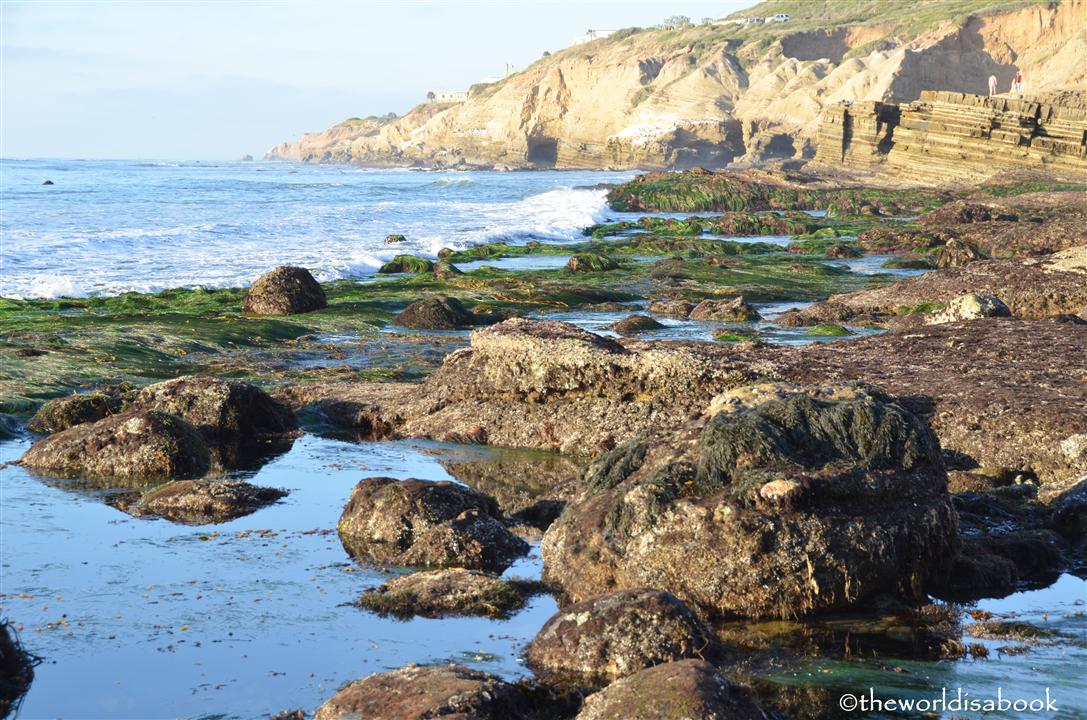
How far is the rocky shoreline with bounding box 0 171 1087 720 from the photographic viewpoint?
22.9 feet

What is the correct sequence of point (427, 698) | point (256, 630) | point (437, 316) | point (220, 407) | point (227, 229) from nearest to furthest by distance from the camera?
point (427, 698)
point (256, 630)
point (220, 407)
point (437, 316)
point (227, 229)

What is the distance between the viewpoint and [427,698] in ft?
19.0

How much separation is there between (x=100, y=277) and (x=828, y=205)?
38601mm

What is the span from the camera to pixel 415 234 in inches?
1998

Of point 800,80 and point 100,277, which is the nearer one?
point 100,277

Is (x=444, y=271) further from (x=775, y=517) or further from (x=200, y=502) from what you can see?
(x=775, y=517)

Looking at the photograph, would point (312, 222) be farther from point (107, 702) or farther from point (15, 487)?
point (107, 702)

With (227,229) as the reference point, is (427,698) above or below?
above

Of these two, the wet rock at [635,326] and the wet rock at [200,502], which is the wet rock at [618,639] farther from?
the wet rock at [635,326]

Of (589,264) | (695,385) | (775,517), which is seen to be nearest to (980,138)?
(589,264)

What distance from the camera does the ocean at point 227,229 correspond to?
34.5 meters

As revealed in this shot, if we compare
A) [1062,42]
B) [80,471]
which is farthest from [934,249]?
[1062,42]

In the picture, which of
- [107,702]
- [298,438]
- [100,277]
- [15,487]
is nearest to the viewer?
[107,702]

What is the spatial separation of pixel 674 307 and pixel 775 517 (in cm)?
1811
